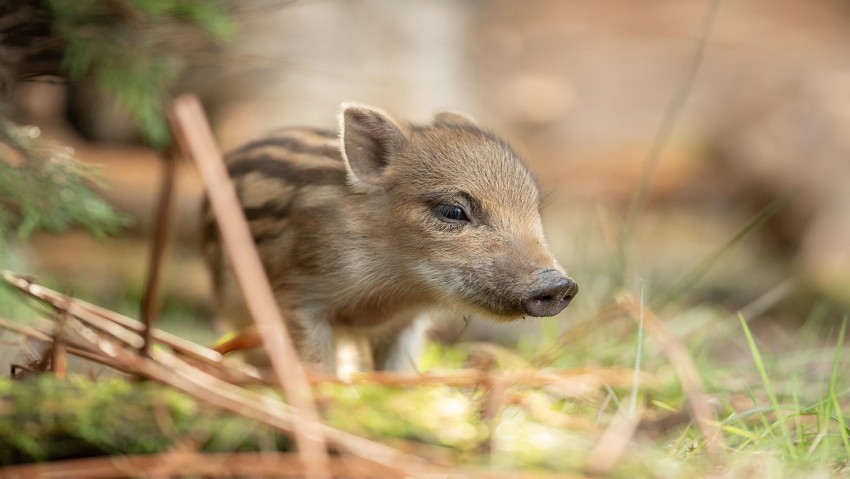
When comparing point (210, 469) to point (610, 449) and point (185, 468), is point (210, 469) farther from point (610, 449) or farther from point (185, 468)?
point (610, 449)

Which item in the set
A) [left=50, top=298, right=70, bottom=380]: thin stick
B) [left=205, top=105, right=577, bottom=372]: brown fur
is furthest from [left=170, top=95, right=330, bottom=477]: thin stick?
[left=205, top=105, right=577, bottom=372]: brown fur

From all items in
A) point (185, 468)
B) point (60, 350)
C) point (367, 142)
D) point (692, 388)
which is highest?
point (367, 142)

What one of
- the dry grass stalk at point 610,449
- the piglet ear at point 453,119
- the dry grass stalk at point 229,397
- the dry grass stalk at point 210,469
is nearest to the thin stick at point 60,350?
the dry grass stalk at point 229,397

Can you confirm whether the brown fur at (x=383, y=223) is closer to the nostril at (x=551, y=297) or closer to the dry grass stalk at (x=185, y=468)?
the nostril at (x=551, y=297)

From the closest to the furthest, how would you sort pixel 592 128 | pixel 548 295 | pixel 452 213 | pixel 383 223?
pixel 548 295
pixel 452 213
pixel 383 223
pixel 592 128

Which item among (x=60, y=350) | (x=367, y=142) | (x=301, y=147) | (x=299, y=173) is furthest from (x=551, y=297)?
(x=60, y=350)

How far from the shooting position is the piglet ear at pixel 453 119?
3665 millimetres

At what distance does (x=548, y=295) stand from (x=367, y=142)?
95 cm

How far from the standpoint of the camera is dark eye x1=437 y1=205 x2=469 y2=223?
331cm

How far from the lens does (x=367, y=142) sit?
349cm

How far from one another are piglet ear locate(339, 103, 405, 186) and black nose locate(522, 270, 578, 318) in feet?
2.54

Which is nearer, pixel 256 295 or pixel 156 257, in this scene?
pixel 256 295

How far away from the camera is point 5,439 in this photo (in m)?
1.92

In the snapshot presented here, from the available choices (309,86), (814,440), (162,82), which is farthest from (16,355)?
(309,86)
